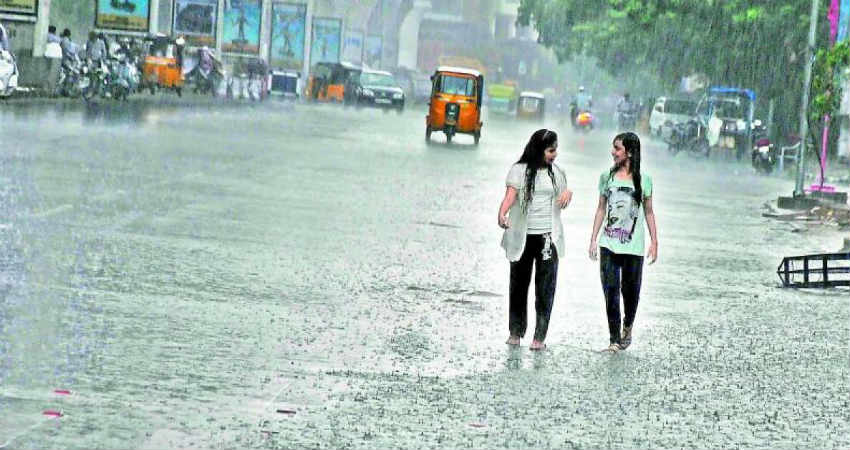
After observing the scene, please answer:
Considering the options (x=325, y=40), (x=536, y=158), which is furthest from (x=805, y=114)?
(x=325, y=40)

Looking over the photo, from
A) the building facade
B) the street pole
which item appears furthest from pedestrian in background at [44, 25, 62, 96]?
the street pole

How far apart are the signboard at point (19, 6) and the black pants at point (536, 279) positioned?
37.0 meters

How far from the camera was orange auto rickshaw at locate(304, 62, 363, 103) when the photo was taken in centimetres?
8731

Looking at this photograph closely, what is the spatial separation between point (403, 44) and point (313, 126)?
125 meters

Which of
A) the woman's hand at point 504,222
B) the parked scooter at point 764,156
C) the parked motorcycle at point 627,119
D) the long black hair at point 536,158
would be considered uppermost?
the long black hair at point 536,158

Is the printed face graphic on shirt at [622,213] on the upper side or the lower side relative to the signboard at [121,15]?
lower

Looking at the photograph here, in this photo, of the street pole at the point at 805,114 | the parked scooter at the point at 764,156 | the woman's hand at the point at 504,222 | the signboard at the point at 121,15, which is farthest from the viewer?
the signboard at the point at 121,15

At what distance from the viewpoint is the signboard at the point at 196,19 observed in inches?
2931

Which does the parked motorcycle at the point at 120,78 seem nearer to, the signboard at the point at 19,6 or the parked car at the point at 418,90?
the signboard at the point at 19,6

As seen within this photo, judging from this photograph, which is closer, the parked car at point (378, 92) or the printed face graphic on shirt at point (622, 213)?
the printed face graphic on shirt at point (622, 213)

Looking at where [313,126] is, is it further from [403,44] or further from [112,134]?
[403,44]

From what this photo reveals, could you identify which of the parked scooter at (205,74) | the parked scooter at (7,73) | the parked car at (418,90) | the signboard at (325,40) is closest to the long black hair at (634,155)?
the parked scooter at (7,73)

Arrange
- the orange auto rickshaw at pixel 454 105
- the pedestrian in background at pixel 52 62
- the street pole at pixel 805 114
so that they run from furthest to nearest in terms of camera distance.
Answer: the orange auto rickshaw at pixel 454 105
the pedestrian in background at pixel 52 62
the street pole at pixel 805 114

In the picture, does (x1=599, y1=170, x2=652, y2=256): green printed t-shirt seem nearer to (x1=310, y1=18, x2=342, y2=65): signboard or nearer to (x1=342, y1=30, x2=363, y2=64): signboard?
(x1=310, y1=18, x2=342, y2=65): signboard
